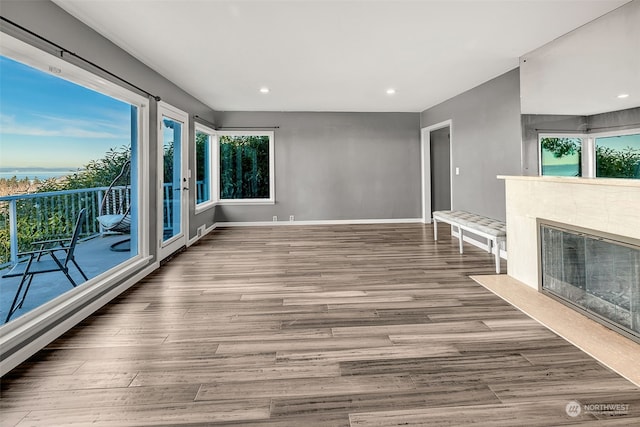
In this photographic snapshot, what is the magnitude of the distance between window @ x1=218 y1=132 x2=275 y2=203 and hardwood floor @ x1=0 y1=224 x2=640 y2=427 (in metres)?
4.10

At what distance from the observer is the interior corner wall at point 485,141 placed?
4.23 m

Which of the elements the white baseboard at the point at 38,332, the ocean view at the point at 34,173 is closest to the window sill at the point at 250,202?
the ocean view at the point at 34,173


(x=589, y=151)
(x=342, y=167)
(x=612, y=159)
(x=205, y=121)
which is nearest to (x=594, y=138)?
(x=589, y=151)

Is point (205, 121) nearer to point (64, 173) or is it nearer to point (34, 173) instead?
point (64, 173)

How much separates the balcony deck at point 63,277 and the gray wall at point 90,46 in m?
0.90

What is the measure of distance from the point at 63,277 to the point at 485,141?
5586 mm

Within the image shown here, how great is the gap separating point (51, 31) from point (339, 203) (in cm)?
567

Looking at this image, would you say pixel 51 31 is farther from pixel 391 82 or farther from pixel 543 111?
pixel 543 111

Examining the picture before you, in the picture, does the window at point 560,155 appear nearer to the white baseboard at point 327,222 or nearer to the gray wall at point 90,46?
the gray wall at point 90,46

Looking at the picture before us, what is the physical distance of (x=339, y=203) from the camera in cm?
745

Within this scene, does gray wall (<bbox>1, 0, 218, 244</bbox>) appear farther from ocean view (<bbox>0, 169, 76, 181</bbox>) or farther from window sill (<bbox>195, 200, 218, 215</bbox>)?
window sill (<bbox>195, 200, 218, 215</bbox>)

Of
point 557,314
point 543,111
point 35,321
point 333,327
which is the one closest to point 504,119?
point 543,111

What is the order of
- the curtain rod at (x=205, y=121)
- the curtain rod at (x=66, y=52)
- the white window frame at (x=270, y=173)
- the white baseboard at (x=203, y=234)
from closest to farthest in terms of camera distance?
the curtain rod at (x=66, y=52) < the white baseboard at (x=203, y=234) < the curtain rod at (x=205, y=121) < the white window frame at (x=270, y=173)

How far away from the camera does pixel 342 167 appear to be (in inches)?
291
